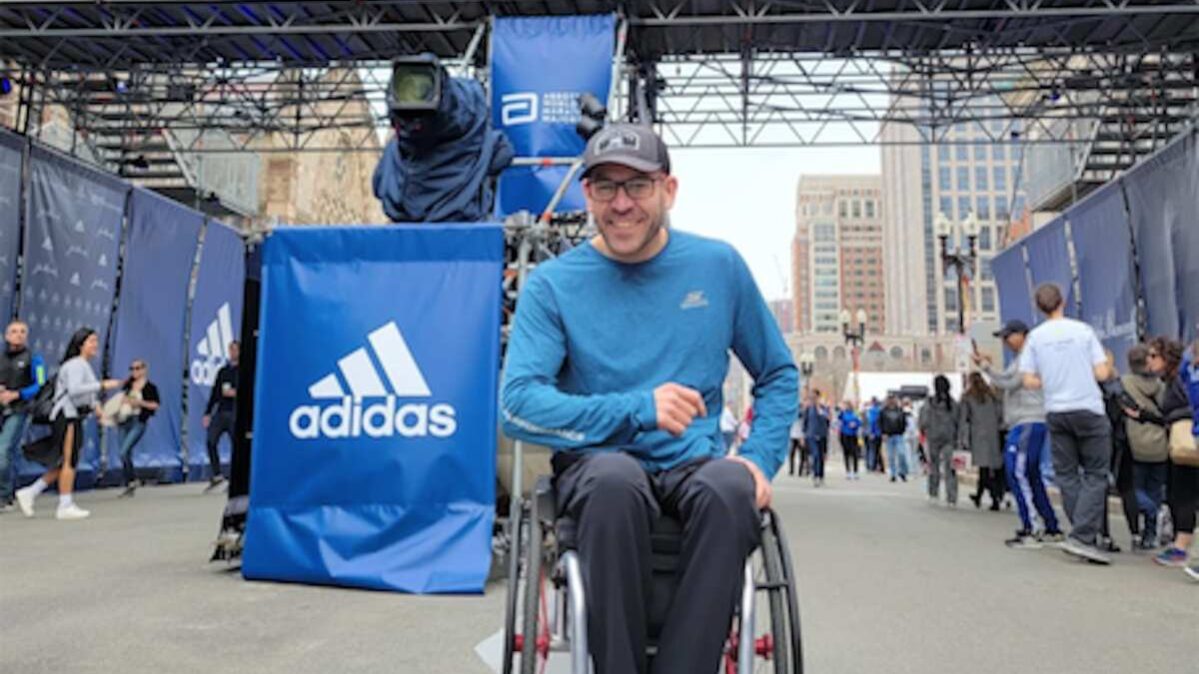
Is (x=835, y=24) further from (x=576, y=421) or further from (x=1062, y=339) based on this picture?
(x=576, y=421)

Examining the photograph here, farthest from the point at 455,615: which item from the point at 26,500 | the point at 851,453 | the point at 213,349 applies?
the point at 851,453

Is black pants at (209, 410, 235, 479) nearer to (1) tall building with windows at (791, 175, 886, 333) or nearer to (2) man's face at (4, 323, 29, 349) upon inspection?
(2) man's face at (4, 323, 29, 349)

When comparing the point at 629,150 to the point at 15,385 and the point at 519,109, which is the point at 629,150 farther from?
the point at 519,109

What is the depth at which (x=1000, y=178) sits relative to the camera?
128m

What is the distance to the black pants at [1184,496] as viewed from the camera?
591cm

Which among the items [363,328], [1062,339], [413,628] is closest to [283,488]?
[363,328]

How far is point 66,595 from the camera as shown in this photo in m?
4.46

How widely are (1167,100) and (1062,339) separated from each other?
1382cm

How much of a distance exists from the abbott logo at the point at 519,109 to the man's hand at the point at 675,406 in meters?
9.99

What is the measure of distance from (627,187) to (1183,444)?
17.4ft

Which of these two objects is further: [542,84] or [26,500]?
[542,84]

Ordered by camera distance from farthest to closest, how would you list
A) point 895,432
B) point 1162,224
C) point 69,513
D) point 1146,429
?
point 895,432 < point 1162,224 < point 69,513 < point 1146,429

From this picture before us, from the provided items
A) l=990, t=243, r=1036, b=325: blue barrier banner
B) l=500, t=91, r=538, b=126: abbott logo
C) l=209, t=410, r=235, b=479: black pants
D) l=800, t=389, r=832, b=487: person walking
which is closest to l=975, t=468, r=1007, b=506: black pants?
l=990, t=243, r=1036, b=325: blue barrier banner

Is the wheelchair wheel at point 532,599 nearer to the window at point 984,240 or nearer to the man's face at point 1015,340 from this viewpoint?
the man's face at point 1015,340
